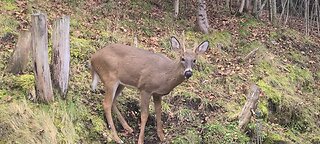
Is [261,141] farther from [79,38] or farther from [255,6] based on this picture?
[255,6]

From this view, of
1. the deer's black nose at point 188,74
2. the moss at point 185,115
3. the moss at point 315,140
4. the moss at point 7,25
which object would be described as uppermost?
the moss at point 7,25

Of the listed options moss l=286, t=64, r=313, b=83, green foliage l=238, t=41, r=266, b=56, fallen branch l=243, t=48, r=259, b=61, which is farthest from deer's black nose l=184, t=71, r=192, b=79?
green foliage l=238, t=41, r=266, b=56

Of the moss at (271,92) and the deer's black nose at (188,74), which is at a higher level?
the deer's black nose at (188,74)

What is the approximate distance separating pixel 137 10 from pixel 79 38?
4036 millimetres

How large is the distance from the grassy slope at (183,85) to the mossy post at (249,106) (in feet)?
0.41

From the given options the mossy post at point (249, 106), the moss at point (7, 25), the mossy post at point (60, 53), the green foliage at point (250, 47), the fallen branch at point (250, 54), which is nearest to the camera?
the mossy post at point (60, 53)

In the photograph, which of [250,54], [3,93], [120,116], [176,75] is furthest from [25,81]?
[250,54]

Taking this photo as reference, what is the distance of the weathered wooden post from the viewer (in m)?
6.57

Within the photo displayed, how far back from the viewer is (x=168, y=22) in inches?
503

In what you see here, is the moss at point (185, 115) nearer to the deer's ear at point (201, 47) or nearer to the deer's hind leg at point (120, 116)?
the deer's hind leg at point (120, 116)

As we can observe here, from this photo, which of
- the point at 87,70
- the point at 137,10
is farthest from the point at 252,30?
the point at 87,70

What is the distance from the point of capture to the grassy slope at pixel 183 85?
623 centimetres

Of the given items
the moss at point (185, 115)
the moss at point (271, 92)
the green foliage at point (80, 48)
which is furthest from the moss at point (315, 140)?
the green foliage at point (80, 48)

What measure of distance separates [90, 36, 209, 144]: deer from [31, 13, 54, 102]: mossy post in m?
0.86
